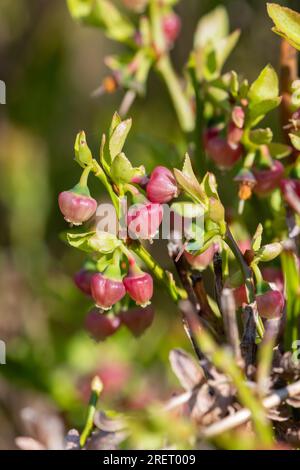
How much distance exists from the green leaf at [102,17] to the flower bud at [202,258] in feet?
1.37

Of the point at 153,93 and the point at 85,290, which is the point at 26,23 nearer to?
the point at 153,93

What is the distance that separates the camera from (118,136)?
2.44 feet

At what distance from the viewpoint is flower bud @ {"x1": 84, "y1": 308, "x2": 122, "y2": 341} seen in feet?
2.93

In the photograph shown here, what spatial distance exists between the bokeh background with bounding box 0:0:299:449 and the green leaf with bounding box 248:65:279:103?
208 mm

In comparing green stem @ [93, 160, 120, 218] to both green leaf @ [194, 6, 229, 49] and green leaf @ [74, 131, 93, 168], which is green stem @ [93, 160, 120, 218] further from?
green leaf @ [194, 6, 229, 49]

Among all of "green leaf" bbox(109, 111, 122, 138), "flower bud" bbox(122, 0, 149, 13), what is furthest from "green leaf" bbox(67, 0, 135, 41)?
"green leaf" bbox(109, 111, 122, 138)

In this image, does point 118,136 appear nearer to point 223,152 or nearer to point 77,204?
point 77,204

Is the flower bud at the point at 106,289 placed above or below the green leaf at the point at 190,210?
below

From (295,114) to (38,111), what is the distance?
3.67 ft

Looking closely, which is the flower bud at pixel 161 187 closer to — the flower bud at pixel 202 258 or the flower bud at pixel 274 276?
the flower bud at pixel 202 258

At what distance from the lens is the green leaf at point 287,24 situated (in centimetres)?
78

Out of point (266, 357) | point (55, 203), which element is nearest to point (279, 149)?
point (266, 357)

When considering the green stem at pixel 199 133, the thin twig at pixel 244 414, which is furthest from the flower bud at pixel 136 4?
the thin twig at pixel 244 414

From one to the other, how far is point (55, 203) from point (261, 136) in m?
1.02
